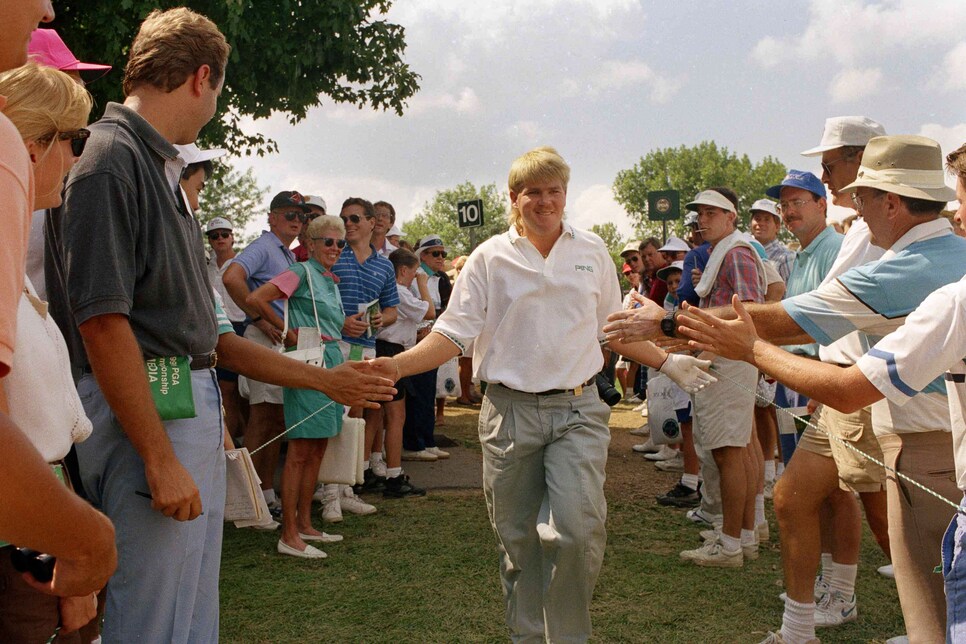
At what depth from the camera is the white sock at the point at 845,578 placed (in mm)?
4926

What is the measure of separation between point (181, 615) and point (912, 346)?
7.36ft

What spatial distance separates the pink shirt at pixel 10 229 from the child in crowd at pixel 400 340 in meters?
5.74

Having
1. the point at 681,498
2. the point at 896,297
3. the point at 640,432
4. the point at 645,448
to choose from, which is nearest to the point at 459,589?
the point at 681,498

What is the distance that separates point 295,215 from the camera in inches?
289

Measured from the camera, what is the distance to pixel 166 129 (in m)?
2.65

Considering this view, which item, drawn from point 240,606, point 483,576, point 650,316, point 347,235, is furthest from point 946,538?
point 347,235

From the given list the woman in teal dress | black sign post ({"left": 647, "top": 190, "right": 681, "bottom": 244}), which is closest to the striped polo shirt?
the woman in teal dress

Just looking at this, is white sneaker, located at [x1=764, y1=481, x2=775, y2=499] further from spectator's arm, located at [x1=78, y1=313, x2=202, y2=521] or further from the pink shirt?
the pink shirt

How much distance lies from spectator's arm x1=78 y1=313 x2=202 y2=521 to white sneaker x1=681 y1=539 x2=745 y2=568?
426 cm

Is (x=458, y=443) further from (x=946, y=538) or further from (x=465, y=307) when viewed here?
(x=946, y=538)

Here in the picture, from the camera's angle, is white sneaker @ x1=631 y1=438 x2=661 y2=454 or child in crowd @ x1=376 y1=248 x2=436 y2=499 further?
white sneaker @ x1=631 y1=438 x2=661 y2=454

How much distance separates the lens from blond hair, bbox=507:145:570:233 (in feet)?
14.2

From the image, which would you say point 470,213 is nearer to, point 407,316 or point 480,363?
point 407,316

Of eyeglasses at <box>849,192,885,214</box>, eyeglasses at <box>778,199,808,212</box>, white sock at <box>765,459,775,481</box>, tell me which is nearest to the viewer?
eyeglasses at <box>849,192,885,214</box>
